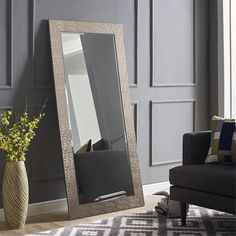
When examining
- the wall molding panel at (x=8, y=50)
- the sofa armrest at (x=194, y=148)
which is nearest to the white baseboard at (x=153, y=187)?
the sofa armrest at (x=194, y=148)

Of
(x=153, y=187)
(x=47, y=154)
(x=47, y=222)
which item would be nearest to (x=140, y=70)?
(x=153, y=187)

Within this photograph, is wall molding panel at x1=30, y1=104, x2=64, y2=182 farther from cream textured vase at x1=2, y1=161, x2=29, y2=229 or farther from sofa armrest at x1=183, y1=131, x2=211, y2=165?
sofa armrest at x1=183, y1=131, x2=211, y2=165

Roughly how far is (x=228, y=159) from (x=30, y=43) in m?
1.75

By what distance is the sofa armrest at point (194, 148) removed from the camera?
369 cm

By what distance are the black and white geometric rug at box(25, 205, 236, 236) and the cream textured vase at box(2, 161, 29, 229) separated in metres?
0.26

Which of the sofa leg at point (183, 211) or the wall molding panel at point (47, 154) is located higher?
→ the wall molding panel at point (47, 154)

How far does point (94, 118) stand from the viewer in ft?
13.5

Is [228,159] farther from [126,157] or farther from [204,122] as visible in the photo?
[204,122]

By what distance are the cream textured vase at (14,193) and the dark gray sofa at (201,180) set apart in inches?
42.6

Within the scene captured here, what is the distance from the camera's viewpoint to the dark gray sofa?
3217 millimetres

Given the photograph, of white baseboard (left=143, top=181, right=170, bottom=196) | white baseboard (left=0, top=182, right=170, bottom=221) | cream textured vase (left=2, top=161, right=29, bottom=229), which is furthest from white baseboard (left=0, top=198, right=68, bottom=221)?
white baseboard (left=143, top=181, right=170, bottom=196)

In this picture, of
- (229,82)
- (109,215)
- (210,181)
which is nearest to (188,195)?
(210,181)

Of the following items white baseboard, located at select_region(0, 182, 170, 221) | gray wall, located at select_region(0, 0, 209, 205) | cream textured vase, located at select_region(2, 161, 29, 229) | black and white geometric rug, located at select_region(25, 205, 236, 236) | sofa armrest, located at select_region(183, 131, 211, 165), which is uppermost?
gray wall, located at select_region(0, 0, 209, 205)

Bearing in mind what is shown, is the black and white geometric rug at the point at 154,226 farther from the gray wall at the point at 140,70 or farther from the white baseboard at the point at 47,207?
the gray wall at the point at 140,70
